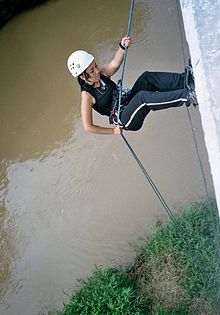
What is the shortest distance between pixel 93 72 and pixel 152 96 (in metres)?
0.47

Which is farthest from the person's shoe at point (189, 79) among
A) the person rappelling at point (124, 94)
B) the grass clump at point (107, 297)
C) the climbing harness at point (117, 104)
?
the grass clump at point (107, 297)

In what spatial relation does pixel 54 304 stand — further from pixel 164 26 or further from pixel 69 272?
pixel 164 26

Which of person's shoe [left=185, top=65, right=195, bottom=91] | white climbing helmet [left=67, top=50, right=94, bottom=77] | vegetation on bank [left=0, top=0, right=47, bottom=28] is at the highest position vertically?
white climbing helmet [left=67, top=50, right=94, bottom=77]

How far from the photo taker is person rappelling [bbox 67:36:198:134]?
3234 mm

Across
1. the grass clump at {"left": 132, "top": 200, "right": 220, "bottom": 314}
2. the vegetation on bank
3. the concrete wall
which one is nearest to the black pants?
the concrete wall

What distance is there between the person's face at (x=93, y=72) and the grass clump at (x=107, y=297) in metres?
1.74

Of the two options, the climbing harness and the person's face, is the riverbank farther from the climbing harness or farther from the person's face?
the person's face

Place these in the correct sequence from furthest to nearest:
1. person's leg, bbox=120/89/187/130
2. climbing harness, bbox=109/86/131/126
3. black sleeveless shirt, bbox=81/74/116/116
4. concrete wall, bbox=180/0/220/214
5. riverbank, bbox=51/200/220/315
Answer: riverbank, bbox=51/200/220/315 < climbing harness, bbox=109/86/131/126 < black sleeveless shirt, bbox=81/74/116/116 < person's leg, bbox=120/89/187/130 < concrete wall, bbox=180/0/220/214

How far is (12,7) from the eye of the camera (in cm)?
952

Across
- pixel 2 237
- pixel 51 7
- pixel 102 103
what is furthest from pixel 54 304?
pixel 51 7

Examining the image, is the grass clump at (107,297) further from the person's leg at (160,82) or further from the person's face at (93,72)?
the person's face at (93,72)

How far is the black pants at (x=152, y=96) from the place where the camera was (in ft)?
10.6

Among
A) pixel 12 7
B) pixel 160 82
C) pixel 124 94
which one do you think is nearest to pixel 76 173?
pixel 124 94

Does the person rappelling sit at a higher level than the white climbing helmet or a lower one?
lower
